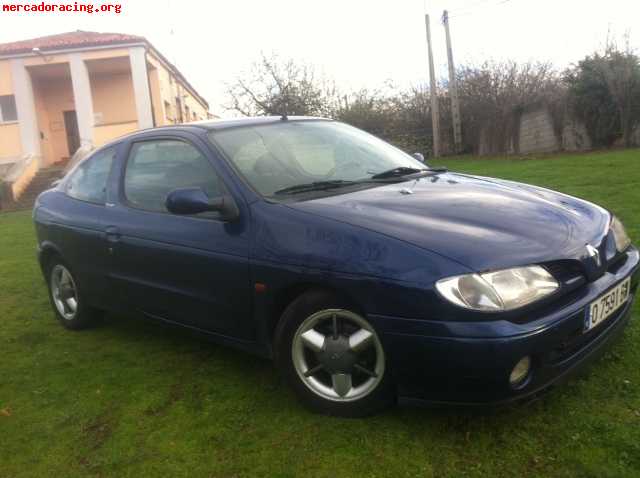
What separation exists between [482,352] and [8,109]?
88.3 feet

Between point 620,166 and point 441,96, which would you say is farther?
point 441,96

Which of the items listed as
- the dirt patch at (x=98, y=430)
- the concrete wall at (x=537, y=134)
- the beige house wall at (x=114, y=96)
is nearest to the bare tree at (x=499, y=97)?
the concrete wall at (x=537, y=134)

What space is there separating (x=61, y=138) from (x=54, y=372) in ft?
84.7

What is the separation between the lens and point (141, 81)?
24.8 metres

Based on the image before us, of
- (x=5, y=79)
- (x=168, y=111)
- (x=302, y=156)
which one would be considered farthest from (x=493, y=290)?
(x=168, y=111)

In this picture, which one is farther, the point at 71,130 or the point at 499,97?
the point at 71,130

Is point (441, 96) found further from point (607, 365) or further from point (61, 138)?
point (607, 365)

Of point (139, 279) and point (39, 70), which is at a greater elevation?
point (39, 70)

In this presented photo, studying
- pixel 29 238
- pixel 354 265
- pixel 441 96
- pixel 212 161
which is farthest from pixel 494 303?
pixel 441 96

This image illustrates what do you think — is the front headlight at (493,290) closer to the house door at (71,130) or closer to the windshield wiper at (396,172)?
the windshield wiper at (396,172)

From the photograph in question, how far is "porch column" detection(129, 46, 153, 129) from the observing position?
24.6 m

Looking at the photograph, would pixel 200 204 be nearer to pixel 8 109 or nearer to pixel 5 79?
pixel 5 79

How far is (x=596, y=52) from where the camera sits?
18.3 meters

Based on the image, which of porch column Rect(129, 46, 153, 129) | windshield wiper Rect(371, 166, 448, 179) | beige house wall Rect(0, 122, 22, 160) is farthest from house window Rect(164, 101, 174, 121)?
windshield wiper Rect(371, 166, 448, 179)
